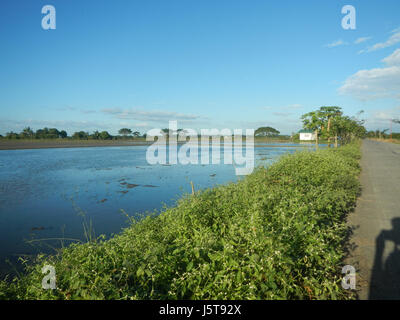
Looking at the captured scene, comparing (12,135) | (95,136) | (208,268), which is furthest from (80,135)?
(208,268)

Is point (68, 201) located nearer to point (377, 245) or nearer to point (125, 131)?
point (377, 245)

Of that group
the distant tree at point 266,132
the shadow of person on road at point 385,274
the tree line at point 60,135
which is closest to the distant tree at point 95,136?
the tree line at point 60,135

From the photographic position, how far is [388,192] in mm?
8391

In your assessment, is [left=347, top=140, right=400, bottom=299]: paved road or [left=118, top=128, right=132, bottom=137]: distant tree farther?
[left=118, top=128, right=132, bottom=137]: distant tree

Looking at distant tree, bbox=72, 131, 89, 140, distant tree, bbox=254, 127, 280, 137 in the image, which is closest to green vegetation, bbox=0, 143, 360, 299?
distant tree, bbox=72, 131, 89, 140

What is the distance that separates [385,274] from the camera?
345cm

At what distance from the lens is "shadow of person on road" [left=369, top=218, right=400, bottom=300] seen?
3035 mm

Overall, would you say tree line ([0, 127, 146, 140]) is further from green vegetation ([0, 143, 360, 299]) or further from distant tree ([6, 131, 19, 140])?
green vegetation ([0, 143, 360, 299])

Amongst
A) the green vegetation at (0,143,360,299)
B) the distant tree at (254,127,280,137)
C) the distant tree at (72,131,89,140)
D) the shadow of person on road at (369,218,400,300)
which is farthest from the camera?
the distant tree at (254,127,280,137)

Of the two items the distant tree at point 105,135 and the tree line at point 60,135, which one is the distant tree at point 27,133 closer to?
the tree line at point 60,135

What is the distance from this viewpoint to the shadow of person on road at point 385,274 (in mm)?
3035
